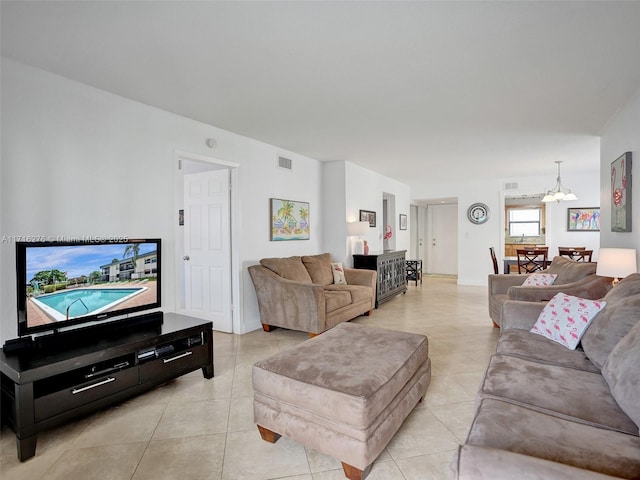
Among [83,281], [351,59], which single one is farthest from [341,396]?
[351,59]

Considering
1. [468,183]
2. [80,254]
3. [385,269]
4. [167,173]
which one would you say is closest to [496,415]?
[80,254]

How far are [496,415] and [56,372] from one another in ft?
7.44

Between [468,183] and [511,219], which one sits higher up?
[468,183]

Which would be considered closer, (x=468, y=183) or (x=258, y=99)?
(x=258, y=99)

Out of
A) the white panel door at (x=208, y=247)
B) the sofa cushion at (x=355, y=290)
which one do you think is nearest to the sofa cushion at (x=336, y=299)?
the sofa cushion at (x=355, y=290)

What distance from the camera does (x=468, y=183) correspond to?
7789 millimetres

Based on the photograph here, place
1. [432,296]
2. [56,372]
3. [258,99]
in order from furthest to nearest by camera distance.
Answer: [432,296] < [258,99] < [56,372]

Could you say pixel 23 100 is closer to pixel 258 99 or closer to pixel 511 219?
pixel 258 99

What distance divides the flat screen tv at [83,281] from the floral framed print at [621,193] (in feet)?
13.6

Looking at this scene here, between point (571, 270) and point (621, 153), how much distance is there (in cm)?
126

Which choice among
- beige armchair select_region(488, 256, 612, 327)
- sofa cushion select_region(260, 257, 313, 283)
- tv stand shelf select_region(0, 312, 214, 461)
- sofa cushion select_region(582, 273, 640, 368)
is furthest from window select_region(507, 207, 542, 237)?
tv stand shelf select_region(0, 312, 214, 461)

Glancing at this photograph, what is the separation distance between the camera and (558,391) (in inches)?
62.1

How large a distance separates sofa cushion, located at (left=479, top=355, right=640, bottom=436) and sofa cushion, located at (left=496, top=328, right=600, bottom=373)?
0.08 m

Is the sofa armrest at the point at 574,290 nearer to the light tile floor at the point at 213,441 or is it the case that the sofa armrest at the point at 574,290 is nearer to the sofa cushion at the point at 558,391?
the light tile floor at the point at 213,441
